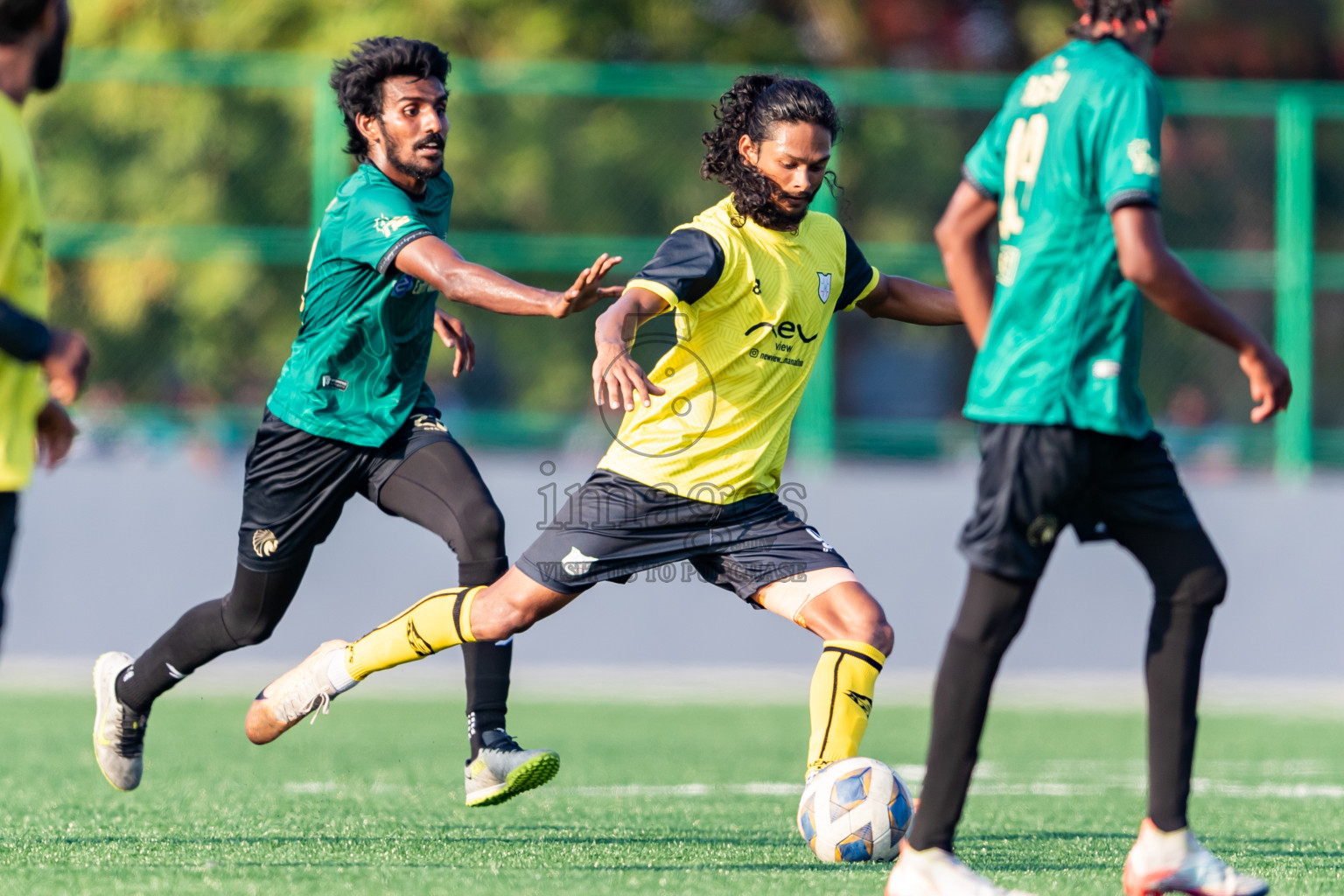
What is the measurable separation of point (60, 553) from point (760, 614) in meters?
4.51

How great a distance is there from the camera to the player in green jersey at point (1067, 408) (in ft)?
12.4

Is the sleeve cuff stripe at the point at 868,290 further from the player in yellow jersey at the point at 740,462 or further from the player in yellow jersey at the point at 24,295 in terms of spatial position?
the player in yellow jersey at the point at 24,295

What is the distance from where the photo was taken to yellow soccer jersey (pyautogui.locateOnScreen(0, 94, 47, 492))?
367 cm

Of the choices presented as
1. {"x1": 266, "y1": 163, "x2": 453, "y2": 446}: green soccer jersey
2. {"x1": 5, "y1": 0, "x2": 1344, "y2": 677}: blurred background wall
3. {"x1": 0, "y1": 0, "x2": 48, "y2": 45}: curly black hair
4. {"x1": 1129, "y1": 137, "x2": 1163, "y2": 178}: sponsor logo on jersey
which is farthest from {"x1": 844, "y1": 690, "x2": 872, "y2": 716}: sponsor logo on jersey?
{"x1": 5, "y1": 0, "x2": 1344, "y2": 677}: blurred background wall

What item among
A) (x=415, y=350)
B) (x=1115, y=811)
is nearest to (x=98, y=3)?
(x=415, y=350)

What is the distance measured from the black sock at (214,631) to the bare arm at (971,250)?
2.58 meters

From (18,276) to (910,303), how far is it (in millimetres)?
2949

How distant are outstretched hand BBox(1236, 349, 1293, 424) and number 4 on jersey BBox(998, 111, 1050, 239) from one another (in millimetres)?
587

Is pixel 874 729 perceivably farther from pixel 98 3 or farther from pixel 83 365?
pixel 98 3

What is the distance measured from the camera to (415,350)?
5.68 meters

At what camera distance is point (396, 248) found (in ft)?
17.1

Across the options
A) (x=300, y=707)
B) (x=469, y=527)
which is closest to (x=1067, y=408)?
(x=469, y=527)

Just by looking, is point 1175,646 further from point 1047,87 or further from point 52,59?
point 52,59

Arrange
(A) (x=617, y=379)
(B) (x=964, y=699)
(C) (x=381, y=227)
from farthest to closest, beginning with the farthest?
(C) (x=381, y=227) < (A) (x=617, y=379) < (B) (x=964, y=699)
